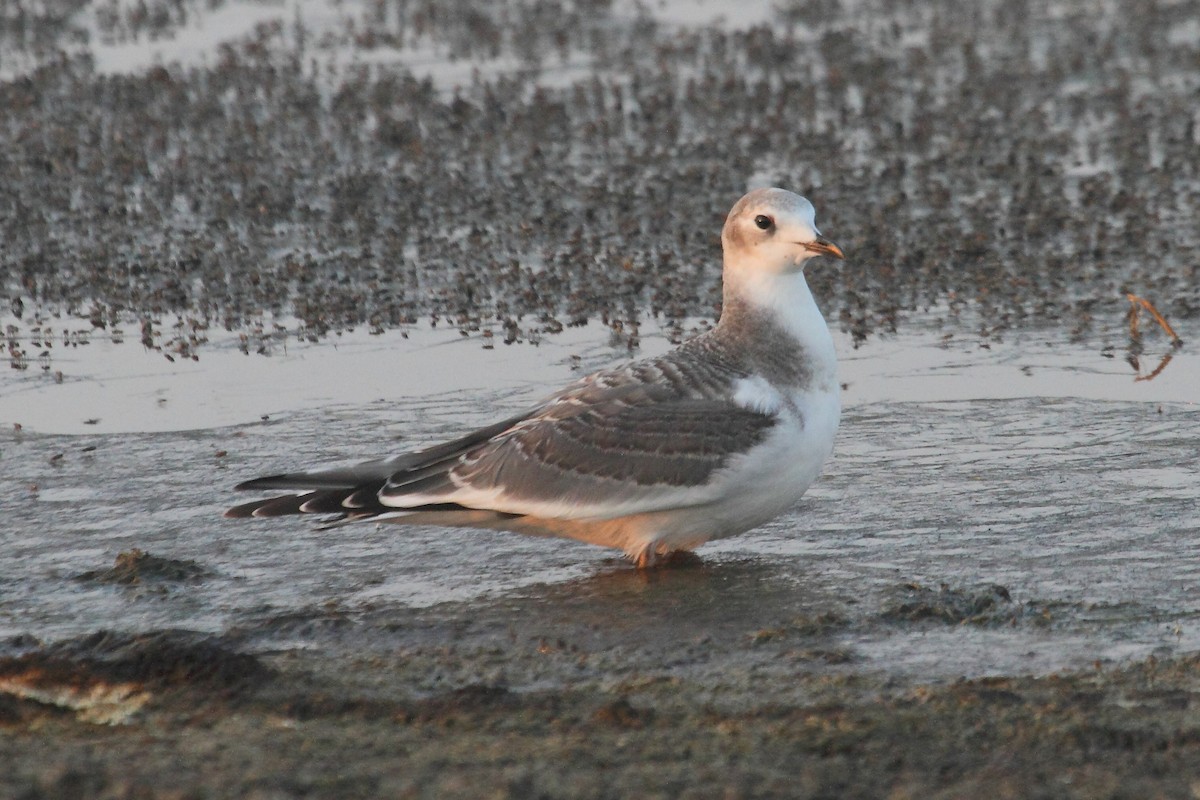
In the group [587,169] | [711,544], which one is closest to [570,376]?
[711,544]

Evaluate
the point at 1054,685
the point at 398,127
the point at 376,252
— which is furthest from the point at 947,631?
the point at 398,127

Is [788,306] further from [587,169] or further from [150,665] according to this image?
[587,169]

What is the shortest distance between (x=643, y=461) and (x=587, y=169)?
6625 mm

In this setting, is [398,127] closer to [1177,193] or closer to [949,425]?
[1177,193]

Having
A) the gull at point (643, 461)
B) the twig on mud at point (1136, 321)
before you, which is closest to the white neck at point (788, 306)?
the gull at point (643, 461)

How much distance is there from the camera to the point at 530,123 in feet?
46.6

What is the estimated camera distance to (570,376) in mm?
9172

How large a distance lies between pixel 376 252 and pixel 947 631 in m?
6.23

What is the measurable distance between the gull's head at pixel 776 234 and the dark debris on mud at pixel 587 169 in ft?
9.13

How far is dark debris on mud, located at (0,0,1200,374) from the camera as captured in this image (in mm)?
10461

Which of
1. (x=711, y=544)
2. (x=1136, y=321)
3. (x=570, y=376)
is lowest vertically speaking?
(x=711, y=544)

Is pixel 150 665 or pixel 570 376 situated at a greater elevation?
pixel 570 376

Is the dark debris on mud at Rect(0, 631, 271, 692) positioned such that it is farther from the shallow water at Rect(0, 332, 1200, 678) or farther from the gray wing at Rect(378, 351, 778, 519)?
the gray wing at Rect(378, 351, 778, 519)

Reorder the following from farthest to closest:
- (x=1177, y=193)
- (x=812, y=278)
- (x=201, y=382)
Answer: (x=1177, y=193) → (x=812, y=278) → (x=201, y=382)
